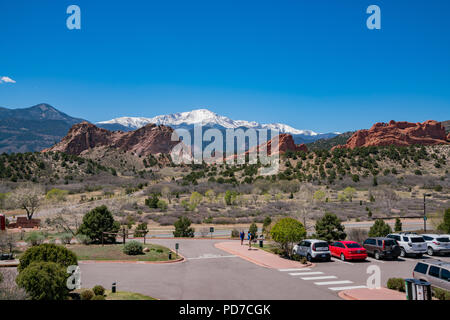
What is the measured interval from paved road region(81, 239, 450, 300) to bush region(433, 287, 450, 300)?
8.73 ft

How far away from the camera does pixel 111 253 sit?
22234 millimetres

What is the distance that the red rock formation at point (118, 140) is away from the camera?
147m

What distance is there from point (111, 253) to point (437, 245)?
833 inches

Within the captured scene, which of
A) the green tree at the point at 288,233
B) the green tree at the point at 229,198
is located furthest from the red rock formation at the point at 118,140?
the green tree at the point at 288,233

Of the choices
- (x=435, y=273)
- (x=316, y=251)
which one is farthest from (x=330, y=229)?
(x=435, y=273)

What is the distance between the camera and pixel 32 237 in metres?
24.3

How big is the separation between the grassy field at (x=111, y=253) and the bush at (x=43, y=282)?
9.69 meters

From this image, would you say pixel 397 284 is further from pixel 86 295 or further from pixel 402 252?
pixel 86 295

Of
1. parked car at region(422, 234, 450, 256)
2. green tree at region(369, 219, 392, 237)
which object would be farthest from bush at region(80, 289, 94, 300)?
green tree at region(369, 219, 392, 237)

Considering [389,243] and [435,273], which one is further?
[389,243]

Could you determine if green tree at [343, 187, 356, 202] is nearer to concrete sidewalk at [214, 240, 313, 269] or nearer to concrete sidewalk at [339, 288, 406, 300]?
concrete sidewalk at [214, 240, 313, 269]

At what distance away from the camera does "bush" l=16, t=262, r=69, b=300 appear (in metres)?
10.9

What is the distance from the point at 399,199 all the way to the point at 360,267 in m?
44.5
